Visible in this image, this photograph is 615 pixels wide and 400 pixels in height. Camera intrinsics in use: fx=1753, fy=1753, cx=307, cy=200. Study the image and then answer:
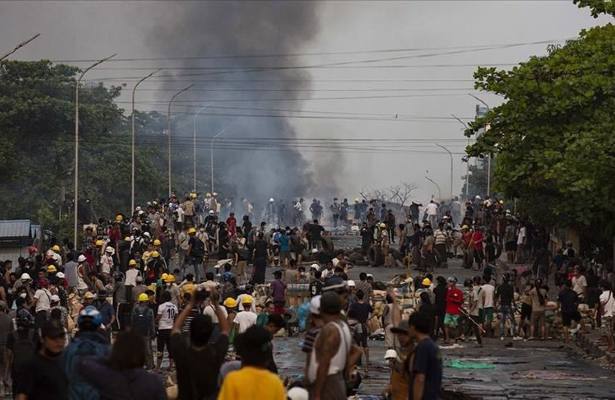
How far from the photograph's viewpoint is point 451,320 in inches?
1272

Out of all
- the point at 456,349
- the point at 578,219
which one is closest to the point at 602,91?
the point at 578,219

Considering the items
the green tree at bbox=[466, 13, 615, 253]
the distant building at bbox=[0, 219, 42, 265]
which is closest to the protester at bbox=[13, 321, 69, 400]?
the green tree at bbox=[466, 13, 615, 253]

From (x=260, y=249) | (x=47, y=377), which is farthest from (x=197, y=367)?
(x=260, y=249)

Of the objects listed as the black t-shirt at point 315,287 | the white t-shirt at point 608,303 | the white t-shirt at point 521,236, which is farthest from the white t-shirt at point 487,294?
the white t-shirt at point 521,236

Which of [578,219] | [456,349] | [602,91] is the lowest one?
[456,349]

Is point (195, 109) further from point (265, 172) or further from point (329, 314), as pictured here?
point (329, 314)

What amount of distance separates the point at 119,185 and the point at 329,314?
69886 mm

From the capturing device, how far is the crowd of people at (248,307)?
39.5 ft

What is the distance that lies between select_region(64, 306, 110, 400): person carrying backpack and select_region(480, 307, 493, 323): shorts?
20510mm

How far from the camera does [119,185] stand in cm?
8225

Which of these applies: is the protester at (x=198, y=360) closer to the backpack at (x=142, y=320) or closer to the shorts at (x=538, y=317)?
the backpack at (x=142, y=320)

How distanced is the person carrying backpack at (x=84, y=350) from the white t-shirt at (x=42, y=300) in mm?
14386

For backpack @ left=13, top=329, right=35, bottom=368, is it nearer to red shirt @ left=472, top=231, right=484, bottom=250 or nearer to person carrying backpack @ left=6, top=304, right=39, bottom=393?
person carrying backpack @ left=6, top=304, right=39, bottom=393

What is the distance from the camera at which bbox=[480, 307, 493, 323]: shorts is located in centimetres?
3247
